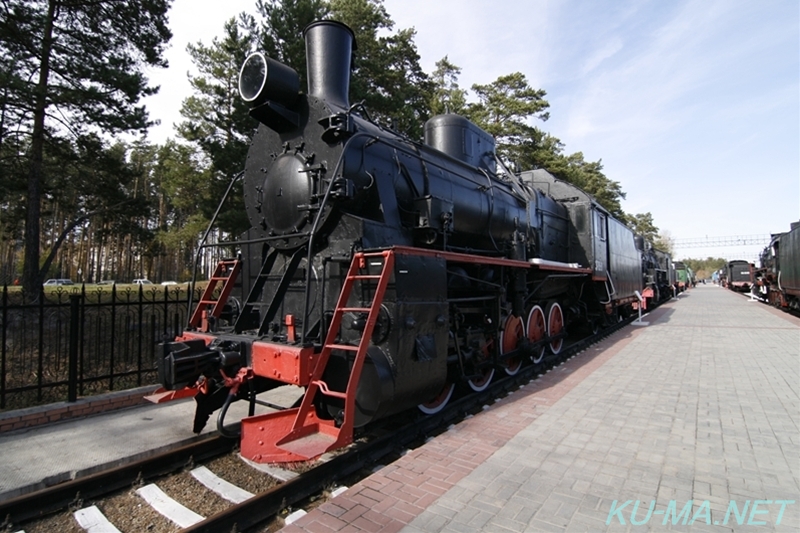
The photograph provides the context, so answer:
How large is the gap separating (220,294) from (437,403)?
2.98 meters

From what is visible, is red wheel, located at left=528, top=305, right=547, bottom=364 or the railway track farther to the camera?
red wheel, located at left=528, top=305, right=547, bottom=364

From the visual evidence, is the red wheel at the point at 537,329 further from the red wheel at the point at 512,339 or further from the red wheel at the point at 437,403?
the red wheel at the point at 437,403

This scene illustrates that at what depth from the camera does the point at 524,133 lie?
2727 cm

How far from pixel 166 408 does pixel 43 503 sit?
2.31m

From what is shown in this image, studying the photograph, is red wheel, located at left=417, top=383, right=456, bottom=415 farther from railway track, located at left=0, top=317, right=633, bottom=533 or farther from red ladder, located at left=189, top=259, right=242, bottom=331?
red ladder, located at left=189, top=259, right=242, bottom=331

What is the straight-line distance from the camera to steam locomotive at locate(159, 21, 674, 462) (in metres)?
3.66

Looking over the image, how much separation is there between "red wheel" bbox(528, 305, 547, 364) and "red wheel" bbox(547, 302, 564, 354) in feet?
0.93

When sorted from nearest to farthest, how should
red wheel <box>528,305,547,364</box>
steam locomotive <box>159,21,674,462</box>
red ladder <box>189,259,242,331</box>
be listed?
steam locomotive <box>159,21,674,462</box> < red ladder <box>189,259,242,331</box> < red wheel <box>528,305,547,364</box>

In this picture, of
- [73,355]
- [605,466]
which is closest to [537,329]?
[605,466]

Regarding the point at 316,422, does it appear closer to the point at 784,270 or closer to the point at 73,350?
the point at 73,350

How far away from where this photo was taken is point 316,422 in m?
3.54

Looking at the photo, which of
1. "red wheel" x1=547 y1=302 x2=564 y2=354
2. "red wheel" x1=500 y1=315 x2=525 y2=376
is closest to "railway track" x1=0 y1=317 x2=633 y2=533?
"red wheel" x1=500 y1=315 x2=525 y2=376

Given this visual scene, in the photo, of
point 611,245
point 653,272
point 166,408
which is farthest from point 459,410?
point 653,272

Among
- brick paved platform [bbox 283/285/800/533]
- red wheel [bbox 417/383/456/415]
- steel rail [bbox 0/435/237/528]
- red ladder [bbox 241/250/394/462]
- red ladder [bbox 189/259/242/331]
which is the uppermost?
red ladder [bbox 189/259/242/331]
